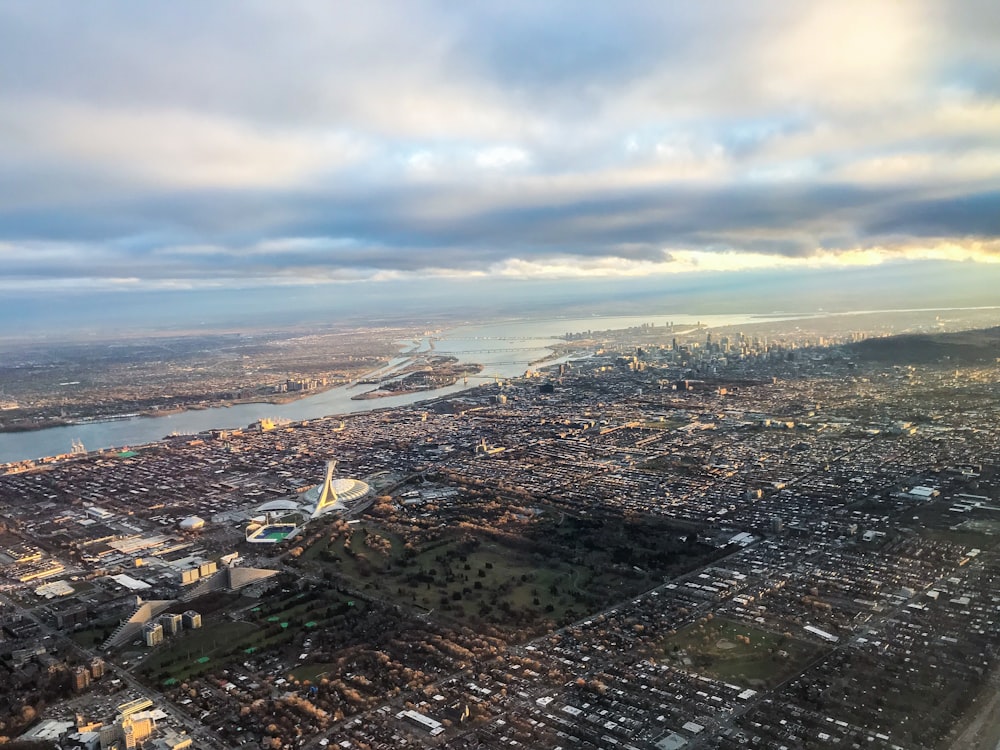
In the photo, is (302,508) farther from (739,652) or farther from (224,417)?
(224,417)

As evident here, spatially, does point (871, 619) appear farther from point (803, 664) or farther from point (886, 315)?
point (886, 315)

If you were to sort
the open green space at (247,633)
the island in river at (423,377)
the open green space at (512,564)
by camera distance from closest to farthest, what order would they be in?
the open green space at (247,633) < the open green space at (512,564) < the island in river at (423,377)

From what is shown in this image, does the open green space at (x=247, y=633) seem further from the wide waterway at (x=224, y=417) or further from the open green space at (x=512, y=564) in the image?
the wide waterway at (x=224, y=417)

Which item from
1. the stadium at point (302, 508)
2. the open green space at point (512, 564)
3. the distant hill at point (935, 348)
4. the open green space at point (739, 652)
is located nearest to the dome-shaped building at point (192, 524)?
the stadium at point (302, 508)

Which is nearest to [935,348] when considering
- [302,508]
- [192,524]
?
[302,508]

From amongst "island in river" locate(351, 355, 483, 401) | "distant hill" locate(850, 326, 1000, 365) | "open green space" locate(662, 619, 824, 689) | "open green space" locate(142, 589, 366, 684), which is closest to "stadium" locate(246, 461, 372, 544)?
"open green space" locate(142, 589, 366, 684)

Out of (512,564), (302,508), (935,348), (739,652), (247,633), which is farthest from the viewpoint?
(935,348)

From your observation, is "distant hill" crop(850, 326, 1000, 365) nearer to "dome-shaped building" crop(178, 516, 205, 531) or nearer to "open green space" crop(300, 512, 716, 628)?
"open green space" crop(300, 512, 716, 628)
